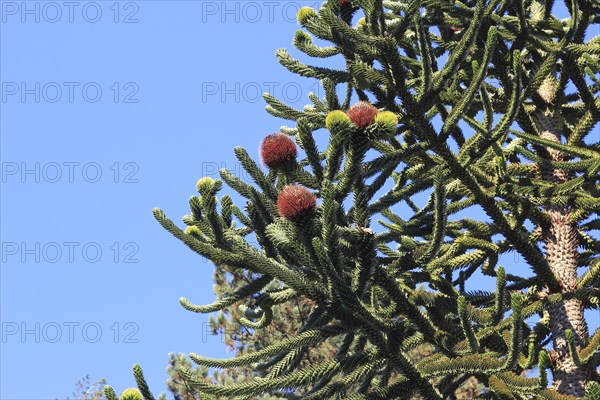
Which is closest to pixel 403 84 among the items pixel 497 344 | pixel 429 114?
pixel 429 114

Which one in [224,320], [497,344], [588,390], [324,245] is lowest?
[588,390]

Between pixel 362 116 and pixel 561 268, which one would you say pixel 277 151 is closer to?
pixel 362 116

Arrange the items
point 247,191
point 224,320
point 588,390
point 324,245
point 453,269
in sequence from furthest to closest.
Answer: point 224,320, point 453,269, point 247,191, point 324,245, point 588,390

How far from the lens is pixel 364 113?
427 cm

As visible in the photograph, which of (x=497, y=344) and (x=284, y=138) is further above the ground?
(x=284, y=138)

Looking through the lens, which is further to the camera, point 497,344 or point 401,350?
point 497,344

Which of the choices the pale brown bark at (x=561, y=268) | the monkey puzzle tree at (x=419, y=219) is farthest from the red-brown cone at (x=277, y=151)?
the pale brown bark at (x=561, y=268)

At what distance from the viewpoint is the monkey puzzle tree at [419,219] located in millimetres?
4539

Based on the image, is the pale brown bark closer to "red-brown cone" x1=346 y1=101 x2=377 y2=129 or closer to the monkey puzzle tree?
the monkey puzzle tree

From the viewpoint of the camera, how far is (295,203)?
13.7 feet

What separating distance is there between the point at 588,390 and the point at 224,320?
1116cm

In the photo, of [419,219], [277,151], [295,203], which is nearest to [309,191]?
[295,203]

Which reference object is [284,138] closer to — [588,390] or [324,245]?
[324,245]

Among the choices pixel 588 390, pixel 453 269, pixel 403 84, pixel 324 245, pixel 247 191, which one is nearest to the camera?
pixel 588 390
